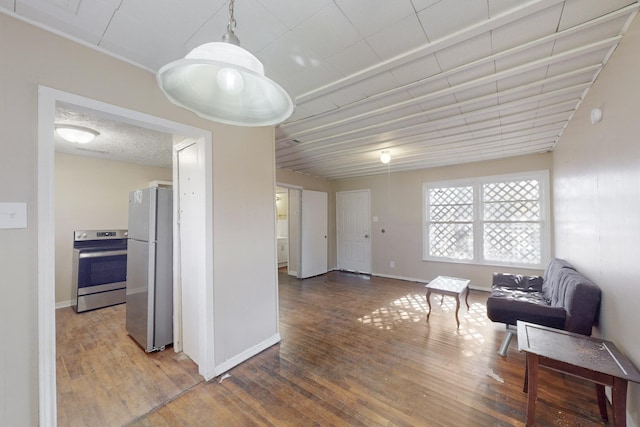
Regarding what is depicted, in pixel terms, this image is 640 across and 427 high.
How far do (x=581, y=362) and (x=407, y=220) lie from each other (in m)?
3.96

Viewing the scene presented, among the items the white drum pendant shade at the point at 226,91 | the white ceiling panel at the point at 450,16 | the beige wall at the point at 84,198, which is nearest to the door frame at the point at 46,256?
the white drum pendant shade at the point at 226,91

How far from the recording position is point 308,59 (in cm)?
169

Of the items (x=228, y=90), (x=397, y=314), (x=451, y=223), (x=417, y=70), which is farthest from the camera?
(x=451, y=223)

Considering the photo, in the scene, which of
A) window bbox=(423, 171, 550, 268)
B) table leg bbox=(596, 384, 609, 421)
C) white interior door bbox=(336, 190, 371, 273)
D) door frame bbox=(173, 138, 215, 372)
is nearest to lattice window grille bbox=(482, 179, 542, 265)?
window bbox=(423, 171, 550, 268)

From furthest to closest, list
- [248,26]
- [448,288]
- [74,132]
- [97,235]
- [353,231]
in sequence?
[353,231], [97,235], [448,288], [74,132], [248,26]

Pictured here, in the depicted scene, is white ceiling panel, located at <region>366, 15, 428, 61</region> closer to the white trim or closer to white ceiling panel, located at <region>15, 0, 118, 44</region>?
white ceiling panel, located at <region>15, 0, 118, 44</region>

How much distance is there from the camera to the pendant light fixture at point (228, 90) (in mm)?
739

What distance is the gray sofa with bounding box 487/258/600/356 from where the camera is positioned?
1.91 meters

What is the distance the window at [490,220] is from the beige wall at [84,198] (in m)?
5.49

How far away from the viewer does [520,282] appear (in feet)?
10.4

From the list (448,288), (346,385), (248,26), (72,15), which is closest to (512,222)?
(448,288)

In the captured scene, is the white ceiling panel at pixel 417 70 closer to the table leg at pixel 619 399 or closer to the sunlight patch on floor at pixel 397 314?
the table leg at pixel 619 399

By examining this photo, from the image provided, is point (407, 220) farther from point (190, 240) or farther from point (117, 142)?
point (117, 142)

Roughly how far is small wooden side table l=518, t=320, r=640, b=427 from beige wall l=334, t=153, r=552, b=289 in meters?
2.97
